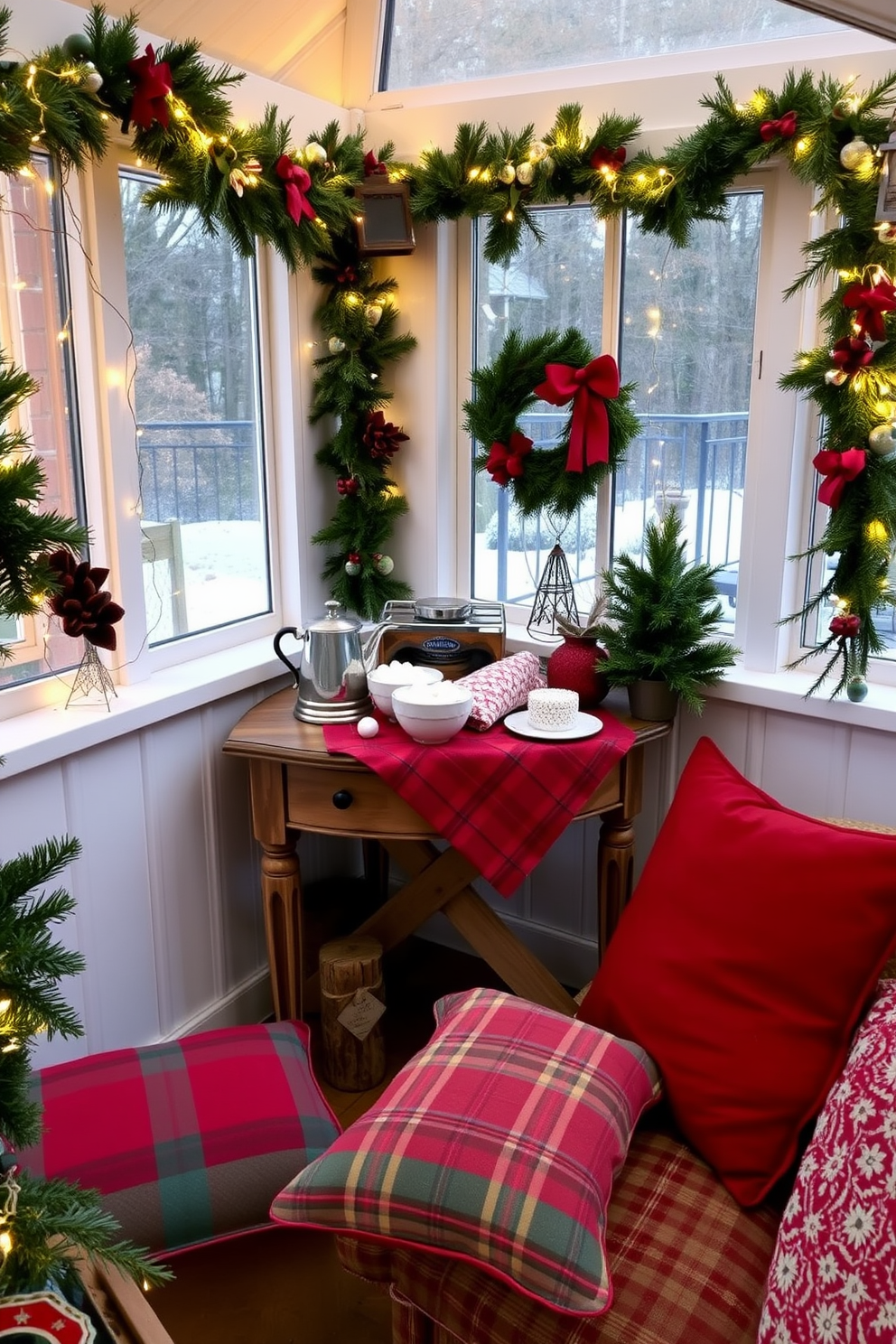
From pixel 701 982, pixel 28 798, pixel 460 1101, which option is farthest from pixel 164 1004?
pixel 701 982

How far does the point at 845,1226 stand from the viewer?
1.17 meters

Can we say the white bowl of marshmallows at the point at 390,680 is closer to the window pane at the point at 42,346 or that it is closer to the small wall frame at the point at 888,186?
the window pane at the point at 42,346

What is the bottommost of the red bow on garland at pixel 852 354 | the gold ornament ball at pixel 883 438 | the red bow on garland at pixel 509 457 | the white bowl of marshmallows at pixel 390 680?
the white bowl of marshmallows at pixel 390 680

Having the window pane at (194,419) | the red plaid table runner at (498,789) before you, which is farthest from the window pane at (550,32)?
the red plaid table runner at (498,789)

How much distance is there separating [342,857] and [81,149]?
1823 mm

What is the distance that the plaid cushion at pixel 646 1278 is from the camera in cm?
126

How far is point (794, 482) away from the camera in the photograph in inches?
89.7

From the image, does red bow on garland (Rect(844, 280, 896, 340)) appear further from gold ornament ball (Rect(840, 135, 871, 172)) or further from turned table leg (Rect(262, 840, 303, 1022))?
turned table leg (Rect(262, 840, 303, 1022))

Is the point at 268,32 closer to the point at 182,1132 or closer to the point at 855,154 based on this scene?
the point at 855,154

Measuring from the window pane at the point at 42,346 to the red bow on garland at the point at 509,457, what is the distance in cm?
90

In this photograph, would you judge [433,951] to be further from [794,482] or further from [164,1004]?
[794,482]

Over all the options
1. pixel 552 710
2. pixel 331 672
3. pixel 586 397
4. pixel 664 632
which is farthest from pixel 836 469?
pixel 331 672

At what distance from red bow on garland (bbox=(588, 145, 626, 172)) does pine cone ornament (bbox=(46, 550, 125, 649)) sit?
1.30m

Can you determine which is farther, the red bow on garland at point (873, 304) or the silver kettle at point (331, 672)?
the silver kettle at point (331, 672)
